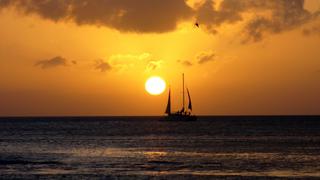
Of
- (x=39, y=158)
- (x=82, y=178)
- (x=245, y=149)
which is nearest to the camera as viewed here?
(x=82, y=178)

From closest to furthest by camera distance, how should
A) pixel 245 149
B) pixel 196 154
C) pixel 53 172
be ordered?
1. pixel 53 172
2. pixel 196 154
3. pixel 245 149

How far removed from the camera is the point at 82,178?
57.8 meters

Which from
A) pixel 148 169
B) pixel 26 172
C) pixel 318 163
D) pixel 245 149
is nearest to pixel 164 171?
pixel 148 169

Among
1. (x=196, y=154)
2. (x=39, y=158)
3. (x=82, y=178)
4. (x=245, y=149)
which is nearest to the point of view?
(x=82, y=178)

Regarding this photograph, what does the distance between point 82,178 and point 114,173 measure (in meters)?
4.38

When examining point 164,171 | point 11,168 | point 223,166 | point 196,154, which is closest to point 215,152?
point 196,154

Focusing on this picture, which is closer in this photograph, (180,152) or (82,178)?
(82,178)

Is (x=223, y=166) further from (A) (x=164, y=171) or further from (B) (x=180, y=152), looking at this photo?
(B) (x=180, y=152)

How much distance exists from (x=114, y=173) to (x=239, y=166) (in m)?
13.8

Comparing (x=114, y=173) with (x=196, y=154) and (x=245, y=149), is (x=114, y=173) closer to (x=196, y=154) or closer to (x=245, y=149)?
(x=196, y=154)

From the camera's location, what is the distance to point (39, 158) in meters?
78.9

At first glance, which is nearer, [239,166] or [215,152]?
[239,166]

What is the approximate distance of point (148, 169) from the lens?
6550 centimetres

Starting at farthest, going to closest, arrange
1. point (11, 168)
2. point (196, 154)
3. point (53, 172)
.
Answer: point (196, 154)
point (11, 168)
point (53, 172)
